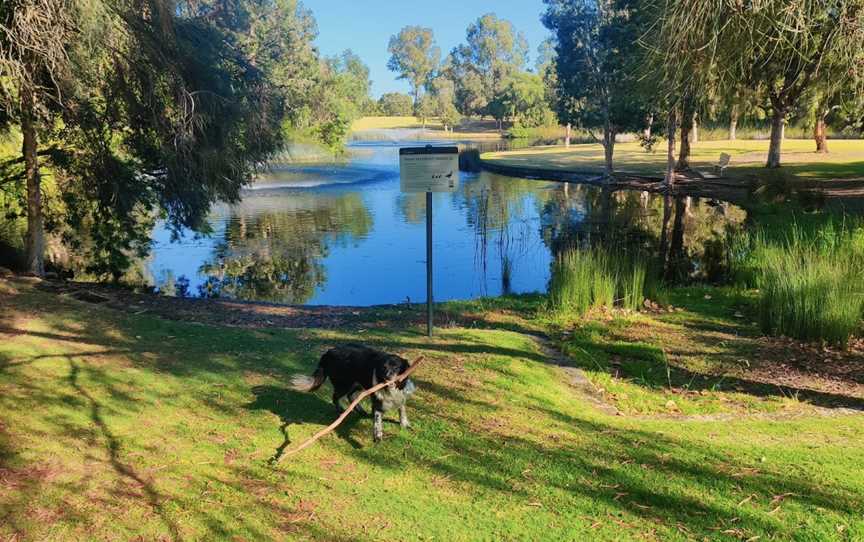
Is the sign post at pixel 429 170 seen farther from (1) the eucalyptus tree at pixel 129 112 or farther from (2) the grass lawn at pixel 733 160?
(2) the grass lawn at pixel 733 160

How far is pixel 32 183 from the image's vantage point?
30.1 ft

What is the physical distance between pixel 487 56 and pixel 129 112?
108869mm

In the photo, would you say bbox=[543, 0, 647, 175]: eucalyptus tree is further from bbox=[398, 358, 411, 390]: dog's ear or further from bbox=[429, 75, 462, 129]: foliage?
bbox=[429, 75, 462, 129]: foliage

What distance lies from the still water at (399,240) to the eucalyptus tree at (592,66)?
4.13m

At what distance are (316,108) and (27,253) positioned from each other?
97.1 ft

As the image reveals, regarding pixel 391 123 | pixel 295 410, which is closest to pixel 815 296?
pixel 295 410

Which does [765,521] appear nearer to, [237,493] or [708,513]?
[708,513]

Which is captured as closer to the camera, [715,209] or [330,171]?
[715,209]

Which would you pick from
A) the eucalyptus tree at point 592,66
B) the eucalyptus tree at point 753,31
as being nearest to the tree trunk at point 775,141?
the eucalyptus tree at point 592,66

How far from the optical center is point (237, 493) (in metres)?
3.31

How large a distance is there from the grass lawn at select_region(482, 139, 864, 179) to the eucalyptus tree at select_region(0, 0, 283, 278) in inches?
883

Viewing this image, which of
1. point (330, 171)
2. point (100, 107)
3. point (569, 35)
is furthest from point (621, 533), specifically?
point (330, 171)

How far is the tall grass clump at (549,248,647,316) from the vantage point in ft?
29.3

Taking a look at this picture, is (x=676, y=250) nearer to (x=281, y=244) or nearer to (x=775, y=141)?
(x=281, y=244)
